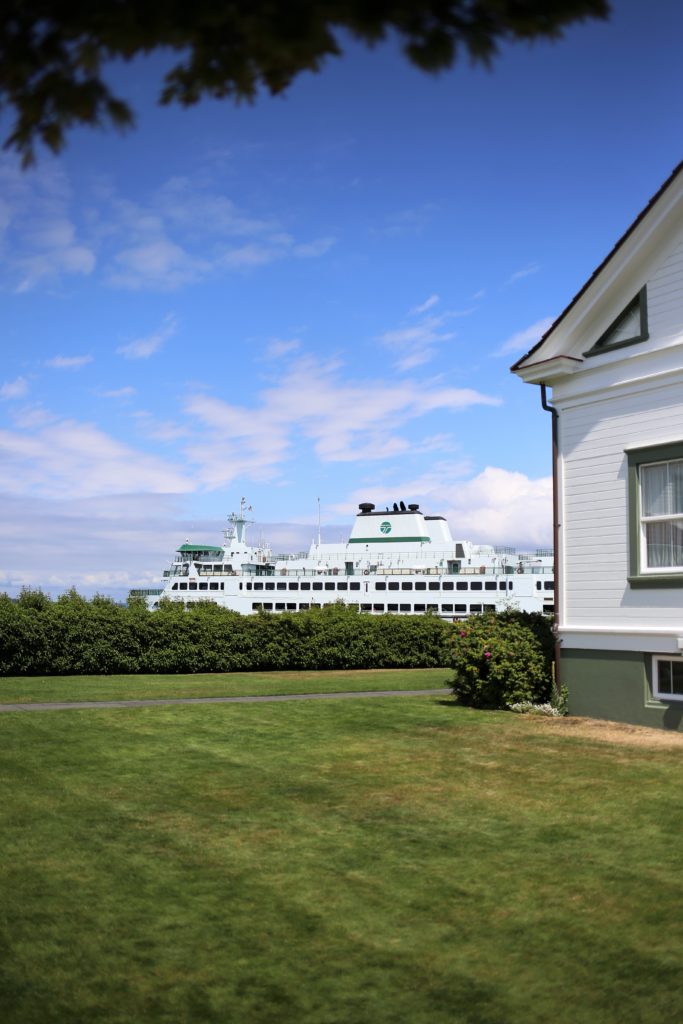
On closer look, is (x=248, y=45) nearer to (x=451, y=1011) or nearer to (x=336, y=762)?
(x=451, y=1011)

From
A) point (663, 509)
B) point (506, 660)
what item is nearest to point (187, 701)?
point (506, 660)

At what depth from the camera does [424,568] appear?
5794cm

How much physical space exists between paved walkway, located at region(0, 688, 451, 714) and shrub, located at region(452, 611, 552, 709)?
9.69ft

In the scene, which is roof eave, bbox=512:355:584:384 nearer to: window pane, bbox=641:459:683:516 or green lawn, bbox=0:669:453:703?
window pane, bbox=641:459:683:516

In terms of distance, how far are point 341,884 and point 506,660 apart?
365 inches

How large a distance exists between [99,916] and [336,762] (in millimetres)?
5490

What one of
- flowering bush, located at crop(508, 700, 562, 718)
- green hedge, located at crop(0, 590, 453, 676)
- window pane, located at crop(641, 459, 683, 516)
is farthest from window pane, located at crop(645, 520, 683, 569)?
green hedge, located at crop(0, 590, 453, 676)

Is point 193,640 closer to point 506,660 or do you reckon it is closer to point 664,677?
point 506,660

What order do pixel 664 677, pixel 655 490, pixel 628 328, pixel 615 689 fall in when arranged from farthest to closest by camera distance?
pixel 628 328 < pixel 615 689 < pixel 655 490 < pixel 664 677

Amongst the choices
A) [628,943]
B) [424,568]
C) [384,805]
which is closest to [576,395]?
[384,805]

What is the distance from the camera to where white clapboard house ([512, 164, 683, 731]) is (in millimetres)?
13789

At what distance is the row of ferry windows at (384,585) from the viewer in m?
55.1

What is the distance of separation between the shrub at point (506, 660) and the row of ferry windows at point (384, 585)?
39.2m

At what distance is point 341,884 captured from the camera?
6648 mm
